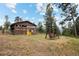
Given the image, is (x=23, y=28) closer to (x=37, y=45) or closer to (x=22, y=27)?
(x=22, y=27)

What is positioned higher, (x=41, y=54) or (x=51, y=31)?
(x=51, y=31)

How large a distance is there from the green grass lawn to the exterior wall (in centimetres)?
6

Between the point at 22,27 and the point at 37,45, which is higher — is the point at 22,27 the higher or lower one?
the higher one

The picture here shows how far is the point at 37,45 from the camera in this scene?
2.42 metres

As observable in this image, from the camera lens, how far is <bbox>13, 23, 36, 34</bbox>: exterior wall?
2426 mm

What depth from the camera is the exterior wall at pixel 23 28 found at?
243 cm

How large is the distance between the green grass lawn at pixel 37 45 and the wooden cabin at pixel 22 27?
6cm

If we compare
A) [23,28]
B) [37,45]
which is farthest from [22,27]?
[37,45]

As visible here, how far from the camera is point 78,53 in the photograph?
2.38 m

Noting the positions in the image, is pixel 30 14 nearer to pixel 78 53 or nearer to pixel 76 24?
pixel 76 24

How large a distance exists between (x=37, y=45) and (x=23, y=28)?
24 cm

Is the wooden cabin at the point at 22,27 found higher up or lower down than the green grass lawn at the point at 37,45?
higher up

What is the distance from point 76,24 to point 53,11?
0.96 feet

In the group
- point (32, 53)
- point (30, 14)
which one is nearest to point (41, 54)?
point (32, 53)
